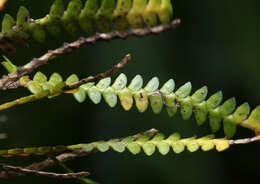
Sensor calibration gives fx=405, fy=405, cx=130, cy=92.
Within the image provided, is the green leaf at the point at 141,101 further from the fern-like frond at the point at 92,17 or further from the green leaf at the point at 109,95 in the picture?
the fern-like frond at the point at 92,17

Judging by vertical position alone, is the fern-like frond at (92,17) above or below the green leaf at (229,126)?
above

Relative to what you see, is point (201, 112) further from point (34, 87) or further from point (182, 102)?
point (34, 87)

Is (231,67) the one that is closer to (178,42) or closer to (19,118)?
(178,42)

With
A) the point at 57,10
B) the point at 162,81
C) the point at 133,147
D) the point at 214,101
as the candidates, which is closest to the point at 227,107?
the point at 214,101

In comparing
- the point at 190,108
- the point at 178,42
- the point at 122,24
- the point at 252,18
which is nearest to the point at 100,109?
the point at 178,42

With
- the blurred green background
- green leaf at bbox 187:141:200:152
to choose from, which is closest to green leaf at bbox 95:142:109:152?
green leaf at bbox 187:141:200:152

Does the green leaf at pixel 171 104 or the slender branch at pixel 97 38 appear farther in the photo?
the green leaf at pixel 171 104

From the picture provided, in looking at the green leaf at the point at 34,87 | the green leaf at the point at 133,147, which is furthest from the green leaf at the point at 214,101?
the green leaf at the point at 34,87
